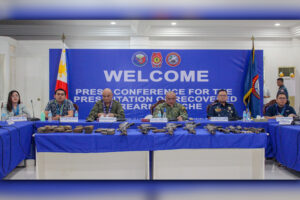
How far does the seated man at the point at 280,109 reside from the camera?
4.14 m

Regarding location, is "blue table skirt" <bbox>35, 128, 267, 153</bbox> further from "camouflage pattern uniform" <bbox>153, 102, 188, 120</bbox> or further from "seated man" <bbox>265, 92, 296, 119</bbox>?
"seated man" <bbox>265, 92, 296, 119</bbox>

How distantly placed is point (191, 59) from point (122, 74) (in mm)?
1676

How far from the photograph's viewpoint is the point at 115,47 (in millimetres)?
7734

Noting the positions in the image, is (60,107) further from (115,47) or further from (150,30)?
(150,30)

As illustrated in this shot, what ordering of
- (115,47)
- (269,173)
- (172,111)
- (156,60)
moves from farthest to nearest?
(115,47), (156,60), (172,111), (269,173)

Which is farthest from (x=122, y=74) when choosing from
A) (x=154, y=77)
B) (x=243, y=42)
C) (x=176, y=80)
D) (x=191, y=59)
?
(x=243, y=42)

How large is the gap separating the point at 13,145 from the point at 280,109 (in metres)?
4.04

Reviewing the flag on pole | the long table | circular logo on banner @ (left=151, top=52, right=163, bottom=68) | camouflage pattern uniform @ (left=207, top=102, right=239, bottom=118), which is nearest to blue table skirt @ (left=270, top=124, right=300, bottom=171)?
the long table

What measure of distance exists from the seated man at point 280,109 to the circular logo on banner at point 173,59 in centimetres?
237

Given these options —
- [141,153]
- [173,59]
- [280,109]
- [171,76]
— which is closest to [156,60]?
[173,59]

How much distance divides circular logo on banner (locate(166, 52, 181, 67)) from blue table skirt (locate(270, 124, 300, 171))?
2842 millimetres

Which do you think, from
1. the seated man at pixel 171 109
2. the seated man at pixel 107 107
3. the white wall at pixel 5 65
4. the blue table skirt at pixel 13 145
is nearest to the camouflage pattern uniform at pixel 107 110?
the seated man at pixel 107 107

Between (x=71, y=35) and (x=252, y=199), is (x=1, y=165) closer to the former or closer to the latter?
(x=252, y=199)

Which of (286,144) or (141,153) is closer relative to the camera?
(141,153)
